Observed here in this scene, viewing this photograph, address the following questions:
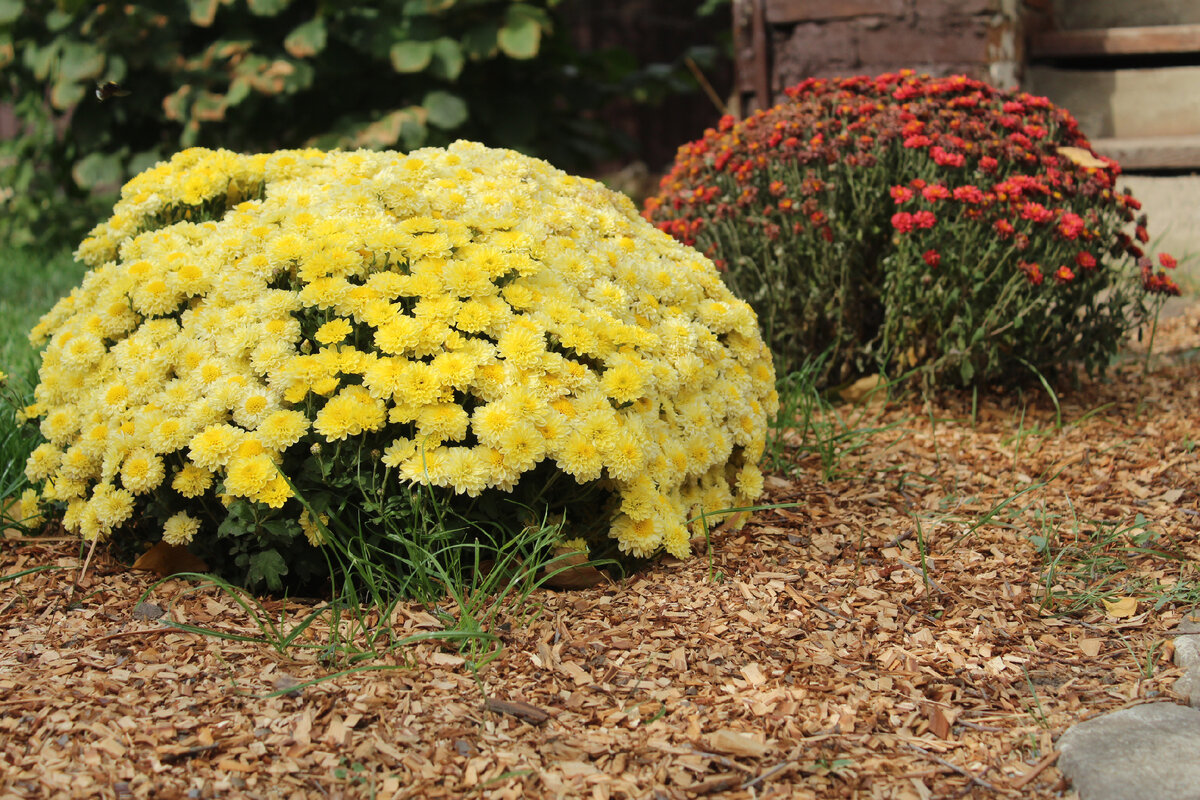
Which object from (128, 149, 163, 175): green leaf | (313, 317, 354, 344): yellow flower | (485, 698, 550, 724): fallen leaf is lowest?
(485, 698, 550, 724): fallen leaf

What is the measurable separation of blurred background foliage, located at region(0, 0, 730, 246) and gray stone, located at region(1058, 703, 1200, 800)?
4943mm

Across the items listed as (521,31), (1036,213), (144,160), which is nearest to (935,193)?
(1036,213)

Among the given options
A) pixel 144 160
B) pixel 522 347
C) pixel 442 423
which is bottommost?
pixel 442 423

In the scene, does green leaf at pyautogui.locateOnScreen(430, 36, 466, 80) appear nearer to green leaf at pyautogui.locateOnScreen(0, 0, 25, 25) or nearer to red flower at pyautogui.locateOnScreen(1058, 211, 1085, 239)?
green leaf at pyautogui.locateOnScreen(0, 0, 25, 25)

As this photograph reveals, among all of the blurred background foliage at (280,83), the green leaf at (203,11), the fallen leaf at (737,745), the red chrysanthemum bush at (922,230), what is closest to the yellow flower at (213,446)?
the fallen leaf at (737,745)

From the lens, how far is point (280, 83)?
6.30 m

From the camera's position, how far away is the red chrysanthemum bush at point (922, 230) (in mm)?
3609

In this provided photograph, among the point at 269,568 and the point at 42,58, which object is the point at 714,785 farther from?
the point at 42,58

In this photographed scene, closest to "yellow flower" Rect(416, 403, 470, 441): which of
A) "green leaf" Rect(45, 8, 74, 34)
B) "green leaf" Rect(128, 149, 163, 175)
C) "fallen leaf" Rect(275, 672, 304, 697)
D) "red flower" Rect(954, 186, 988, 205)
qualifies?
"fallen leaf" Rect(275, 672, 304, 697)

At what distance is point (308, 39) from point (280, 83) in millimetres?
302

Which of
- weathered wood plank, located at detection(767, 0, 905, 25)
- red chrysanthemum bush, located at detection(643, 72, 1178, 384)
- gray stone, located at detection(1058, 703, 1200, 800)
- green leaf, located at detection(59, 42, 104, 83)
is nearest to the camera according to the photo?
gray stone, located at detection(1058, 703, 1200, 800)

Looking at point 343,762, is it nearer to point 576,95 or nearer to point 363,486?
point 363,486

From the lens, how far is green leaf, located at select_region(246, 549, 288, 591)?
2344mm

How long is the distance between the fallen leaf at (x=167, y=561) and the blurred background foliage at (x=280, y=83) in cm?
414
